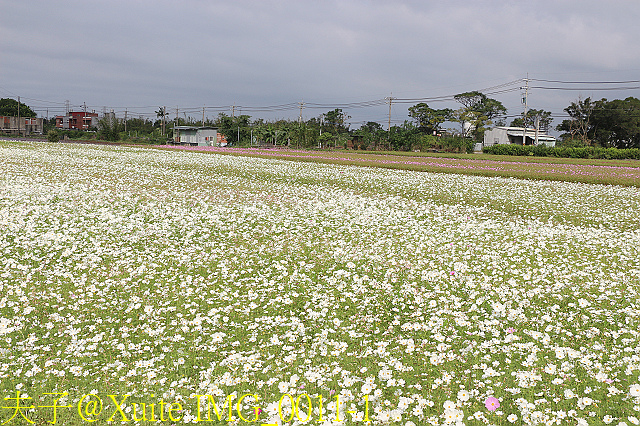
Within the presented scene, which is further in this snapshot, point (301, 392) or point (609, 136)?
point (609, 136)

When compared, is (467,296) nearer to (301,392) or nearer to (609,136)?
(301,392)

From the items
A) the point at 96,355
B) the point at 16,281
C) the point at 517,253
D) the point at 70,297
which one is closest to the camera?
the point at 96,355

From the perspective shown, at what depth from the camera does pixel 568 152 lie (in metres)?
60.7

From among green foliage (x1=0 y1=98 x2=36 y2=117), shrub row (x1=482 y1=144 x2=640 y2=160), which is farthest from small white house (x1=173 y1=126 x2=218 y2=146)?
green foliage (x1=0 y1=98 x2=36 y2=117)

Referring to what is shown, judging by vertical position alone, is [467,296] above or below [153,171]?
below

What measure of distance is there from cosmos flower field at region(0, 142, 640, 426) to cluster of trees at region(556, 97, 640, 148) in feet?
280

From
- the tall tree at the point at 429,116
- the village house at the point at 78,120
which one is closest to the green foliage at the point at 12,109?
the village house at the point at 78,120

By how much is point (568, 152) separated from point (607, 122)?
33.9 metres

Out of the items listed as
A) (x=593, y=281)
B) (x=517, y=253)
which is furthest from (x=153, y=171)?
(x=593, y=281)

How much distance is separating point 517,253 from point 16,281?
9516mm

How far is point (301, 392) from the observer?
14.5 feet

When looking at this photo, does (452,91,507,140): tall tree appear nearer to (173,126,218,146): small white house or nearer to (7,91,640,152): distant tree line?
(7,91,640,152): distant tree line

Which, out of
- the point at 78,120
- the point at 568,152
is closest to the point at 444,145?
the point at 568,152

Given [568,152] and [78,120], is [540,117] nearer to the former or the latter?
[568,152]
